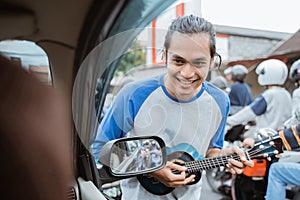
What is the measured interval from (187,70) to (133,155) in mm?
233

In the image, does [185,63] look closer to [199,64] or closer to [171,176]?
[199,64]

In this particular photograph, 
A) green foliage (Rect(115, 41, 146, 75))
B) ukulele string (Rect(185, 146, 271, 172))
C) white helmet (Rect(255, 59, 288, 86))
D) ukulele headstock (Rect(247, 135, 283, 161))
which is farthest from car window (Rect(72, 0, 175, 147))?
white helmet (Rect(255, 59, 288, 86))

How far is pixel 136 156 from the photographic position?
2.98ft

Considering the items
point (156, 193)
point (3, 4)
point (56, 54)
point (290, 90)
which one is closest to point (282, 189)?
point (290, 90)

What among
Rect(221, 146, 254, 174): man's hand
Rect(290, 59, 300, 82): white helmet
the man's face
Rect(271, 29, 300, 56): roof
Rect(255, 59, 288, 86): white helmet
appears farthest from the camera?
Rect(290, 59, 300, 82): white helmet

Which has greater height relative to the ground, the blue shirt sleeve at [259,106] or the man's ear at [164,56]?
the man's ear at [164,56]

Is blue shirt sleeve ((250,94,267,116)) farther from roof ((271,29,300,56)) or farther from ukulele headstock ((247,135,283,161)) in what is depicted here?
ukulele headstock ((247,135,283,161))

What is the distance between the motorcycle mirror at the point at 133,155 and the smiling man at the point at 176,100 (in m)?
0.02

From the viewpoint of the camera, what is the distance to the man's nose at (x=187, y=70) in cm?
88

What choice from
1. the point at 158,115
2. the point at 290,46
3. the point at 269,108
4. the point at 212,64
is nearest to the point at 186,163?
the point at 158,115

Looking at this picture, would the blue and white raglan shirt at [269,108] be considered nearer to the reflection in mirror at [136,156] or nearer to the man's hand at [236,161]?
the man's hand at [236,161]

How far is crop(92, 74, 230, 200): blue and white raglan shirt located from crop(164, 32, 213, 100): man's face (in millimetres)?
18

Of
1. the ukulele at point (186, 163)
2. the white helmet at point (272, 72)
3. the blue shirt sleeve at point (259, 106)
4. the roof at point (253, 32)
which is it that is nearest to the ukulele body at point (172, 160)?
the ukulele at point (186, 163)

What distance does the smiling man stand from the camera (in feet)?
2.91
